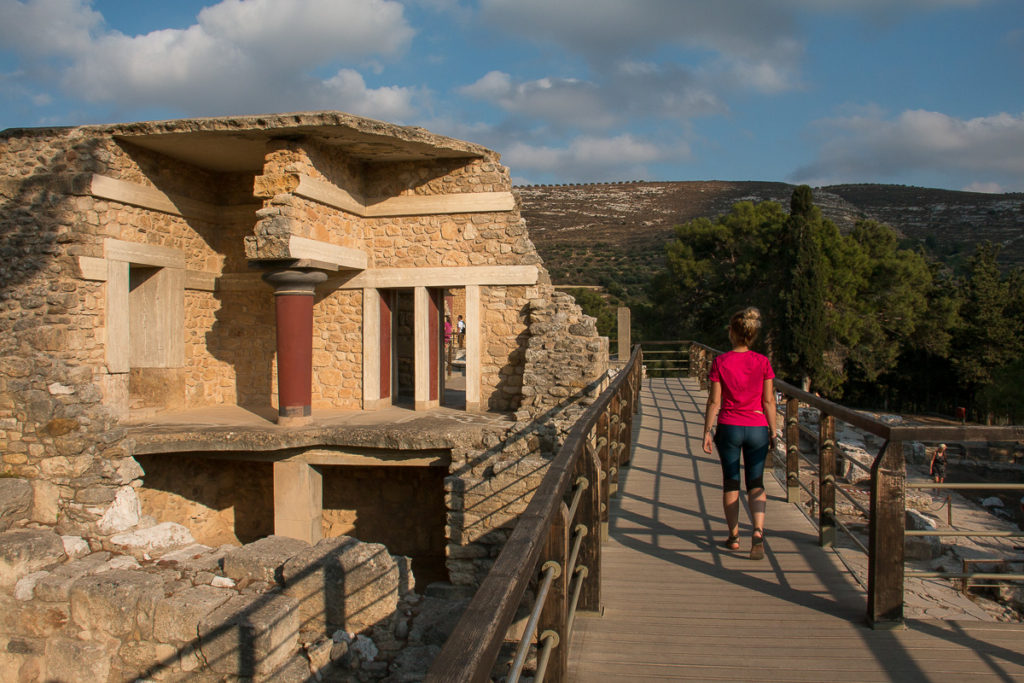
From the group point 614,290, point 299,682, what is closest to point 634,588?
point 299,682

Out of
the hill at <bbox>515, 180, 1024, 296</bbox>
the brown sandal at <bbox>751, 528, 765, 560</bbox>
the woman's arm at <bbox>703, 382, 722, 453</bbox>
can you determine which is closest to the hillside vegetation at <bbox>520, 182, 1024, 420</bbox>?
the hill at <bbox>515, 180, 1024, 296</bbox>

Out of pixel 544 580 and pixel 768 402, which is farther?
pixel 768 402

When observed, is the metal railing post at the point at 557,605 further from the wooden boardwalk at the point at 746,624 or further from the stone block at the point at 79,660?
the stone block at the point at 79,660

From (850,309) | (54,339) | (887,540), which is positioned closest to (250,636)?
(887,540)

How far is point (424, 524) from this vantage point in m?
11.1

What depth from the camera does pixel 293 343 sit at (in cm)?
1052

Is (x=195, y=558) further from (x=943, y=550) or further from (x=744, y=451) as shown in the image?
(x=943, y=550)

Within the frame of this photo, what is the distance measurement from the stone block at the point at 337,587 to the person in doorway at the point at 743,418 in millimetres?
4043

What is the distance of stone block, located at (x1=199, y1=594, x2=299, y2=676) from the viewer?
6.33m

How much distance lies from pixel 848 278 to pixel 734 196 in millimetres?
32461

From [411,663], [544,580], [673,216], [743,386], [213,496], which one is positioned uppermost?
[673,216]

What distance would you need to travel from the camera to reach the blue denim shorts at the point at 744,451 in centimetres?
427

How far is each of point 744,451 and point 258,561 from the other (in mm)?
5228

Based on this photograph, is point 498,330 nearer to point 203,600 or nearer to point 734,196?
point 203,600
